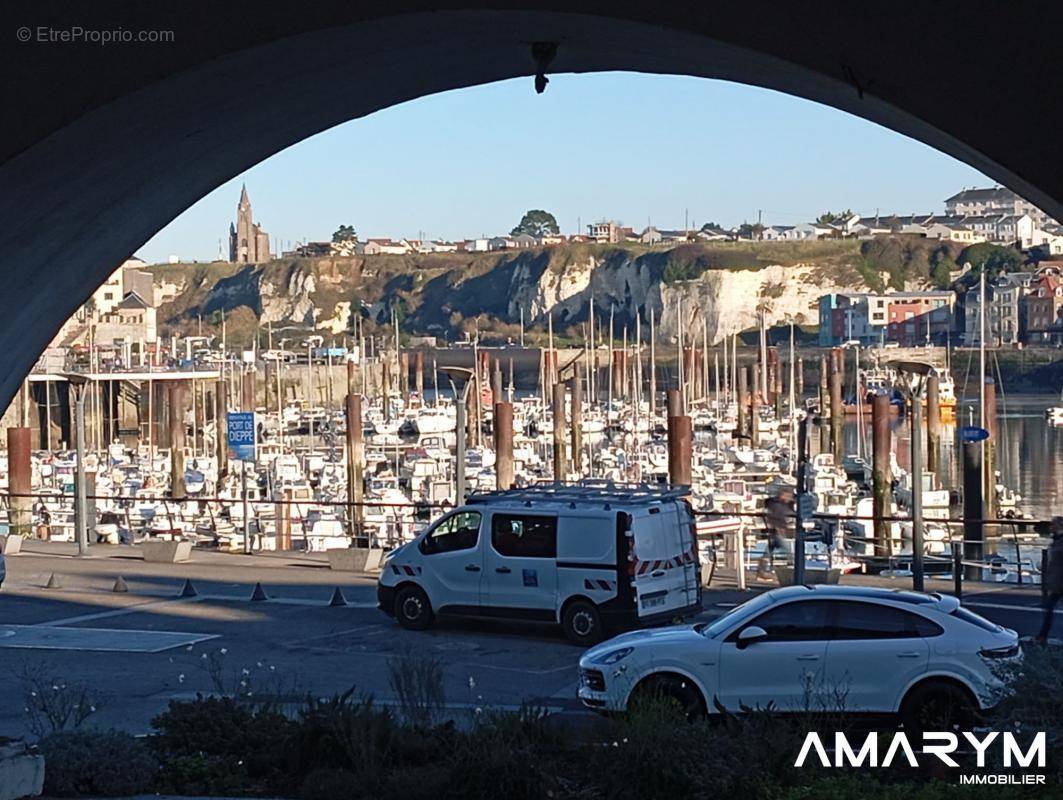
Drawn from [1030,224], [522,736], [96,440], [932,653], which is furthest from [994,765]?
[1030,224]

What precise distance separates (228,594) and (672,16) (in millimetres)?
20033

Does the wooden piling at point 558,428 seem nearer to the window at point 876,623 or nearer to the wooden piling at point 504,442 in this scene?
the wooden piling at point 504,442

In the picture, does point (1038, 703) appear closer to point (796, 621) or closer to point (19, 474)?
point (796, 621)

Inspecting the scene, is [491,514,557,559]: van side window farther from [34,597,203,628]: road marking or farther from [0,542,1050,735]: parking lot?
[34,597,203,628]: road marking

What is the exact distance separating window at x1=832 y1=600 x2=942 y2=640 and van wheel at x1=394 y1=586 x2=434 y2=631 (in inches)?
313

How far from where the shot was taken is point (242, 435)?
31625 millimetres

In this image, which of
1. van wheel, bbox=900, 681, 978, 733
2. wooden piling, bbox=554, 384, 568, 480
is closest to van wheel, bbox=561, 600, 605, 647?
van wheel, bbox=900, 681, 978, 733

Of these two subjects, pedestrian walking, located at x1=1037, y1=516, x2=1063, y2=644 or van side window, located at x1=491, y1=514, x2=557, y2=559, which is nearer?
pedestrian walking, located at x1=1037, y1=516, x2=1063, y2=644

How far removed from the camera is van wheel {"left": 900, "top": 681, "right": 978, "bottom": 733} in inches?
495

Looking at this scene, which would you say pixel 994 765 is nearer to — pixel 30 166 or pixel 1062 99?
pixel 1062 99

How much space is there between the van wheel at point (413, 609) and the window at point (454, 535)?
0.55 m

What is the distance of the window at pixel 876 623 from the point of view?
1312cm

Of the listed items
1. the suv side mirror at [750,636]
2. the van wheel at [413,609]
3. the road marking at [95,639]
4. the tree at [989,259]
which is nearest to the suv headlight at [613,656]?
the suv side mirror at [750,636]

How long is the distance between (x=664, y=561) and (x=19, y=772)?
11347 mm
